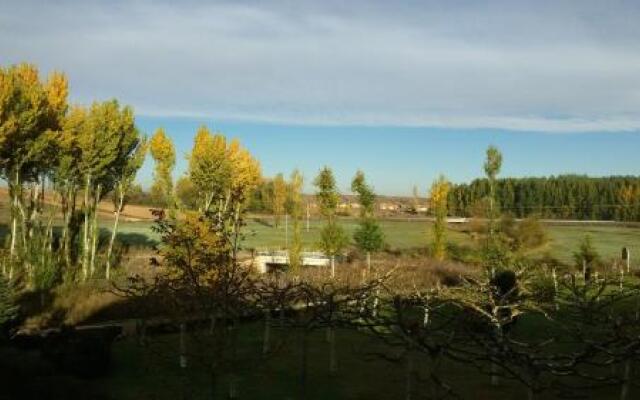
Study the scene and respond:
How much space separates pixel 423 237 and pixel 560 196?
6407 cm

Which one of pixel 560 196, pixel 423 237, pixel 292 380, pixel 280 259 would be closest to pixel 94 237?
pixel 280 259

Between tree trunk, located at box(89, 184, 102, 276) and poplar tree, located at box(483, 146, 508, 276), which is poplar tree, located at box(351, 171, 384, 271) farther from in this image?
tree trunk, located at box(89, 184, 102, 276)

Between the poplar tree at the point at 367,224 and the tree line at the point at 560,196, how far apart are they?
74416mm

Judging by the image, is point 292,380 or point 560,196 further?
point 560,196

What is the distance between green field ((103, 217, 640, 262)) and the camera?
193 feet

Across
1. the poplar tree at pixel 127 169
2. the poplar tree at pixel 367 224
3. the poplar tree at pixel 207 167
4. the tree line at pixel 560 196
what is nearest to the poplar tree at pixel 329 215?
the poplar tree at pixel 367 224

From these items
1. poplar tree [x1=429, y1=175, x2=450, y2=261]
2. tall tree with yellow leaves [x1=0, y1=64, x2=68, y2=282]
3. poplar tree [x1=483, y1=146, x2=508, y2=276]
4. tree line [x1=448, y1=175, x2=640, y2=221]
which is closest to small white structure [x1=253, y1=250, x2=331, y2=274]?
poplar tree [x1=429, y1=175, x2=450, y2=261]

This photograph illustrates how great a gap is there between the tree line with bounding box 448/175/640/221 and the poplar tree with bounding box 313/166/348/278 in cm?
7880

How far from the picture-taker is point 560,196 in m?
125

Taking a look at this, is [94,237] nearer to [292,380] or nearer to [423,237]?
[292,380]

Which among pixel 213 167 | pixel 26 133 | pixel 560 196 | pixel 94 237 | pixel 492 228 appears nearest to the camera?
pixel 26 133

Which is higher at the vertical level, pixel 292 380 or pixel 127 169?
pixel 127 169

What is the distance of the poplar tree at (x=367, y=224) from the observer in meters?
42.0

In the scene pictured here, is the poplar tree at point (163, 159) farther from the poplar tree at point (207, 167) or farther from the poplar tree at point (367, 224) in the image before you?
the poplar tree at point (367, 224)
